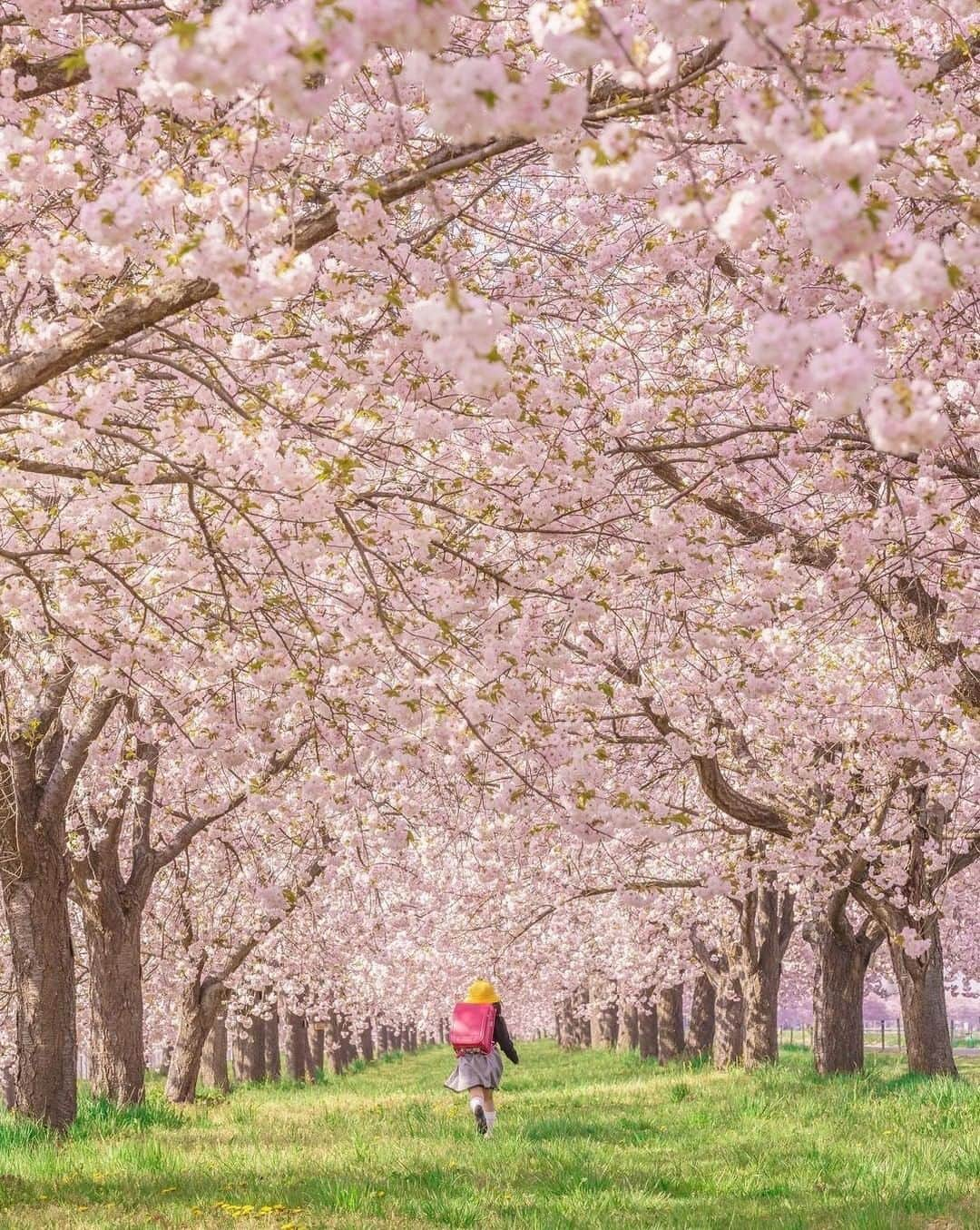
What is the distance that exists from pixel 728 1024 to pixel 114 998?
11.1 meters

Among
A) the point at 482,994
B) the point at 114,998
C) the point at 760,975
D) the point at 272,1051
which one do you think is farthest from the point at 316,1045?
the point at 482,994

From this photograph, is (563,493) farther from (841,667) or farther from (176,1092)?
(176,1092)

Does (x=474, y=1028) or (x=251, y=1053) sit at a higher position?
(x=474, y=1028)

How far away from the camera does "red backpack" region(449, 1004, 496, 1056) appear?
11.6 m

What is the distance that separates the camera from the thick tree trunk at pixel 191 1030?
618 inches

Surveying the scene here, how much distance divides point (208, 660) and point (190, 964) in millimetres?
9083

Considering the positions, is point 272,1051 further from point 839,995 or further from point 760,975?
point 839,995

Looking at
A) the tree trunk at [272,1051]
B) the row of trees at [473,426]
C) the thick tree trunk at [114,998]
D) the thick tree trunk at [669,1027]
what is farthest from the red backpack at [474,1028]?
the tree trunk at [272,1051]

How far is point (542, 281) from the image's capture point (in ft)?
24.4

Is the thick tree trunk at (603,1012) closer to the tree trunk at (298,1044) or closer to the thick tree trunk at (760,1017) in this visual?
the tree trunk at (298,1044)

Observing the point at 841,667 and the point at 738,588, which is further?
the point at 841,667

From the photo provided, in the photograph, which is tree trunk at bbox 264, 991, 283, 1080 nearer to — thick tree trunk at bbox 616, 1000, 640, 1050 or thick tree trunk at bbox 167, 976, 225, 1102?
thick tree trunk at bbox 616, 1000, 640, 1050

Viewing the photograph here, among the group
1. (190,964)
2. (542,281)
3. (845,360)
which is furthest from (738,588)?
(190,964)

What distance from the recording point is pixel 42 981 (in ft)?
32.8
